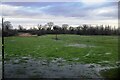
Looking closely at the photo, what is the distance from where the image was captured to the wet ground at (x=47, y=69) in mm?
5695

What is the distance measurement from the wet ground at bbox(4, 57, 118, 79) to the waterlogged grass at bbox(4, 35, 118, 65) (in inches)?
5.1

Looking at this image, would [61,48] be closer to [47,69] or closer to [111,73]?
[47,69]

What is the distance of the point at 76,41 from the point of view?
595 centimetres

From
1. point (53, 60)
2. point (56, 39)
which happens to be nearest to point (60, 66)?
point (53, 60)

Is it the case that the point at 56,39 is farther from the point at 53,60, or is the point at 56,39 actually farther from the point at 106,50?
the point at 106,50

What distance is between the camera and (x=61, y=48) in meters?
6.02

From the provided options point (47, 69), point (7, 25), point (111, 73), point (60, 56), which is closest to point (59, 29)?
point (60, 56)

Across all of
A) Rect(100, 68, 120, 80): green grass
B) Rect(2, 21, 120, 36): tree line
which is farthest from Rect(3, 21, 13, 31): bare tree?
Rect(100, 68, 120, 80): green grass

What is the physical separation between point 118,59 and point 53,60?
157cm

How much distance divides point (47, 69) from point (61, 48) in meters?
0.63

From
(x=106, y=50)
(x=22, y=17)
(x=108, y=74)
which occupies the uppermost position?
(x=22, y=17)

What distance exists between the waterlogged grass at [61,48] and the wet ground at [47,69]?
0.13m

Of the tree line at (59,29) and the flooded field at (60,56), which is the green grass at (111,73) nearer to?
the flooded field at (60,56)

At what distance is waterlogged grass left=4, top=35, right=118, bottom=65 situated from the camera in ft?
19.3
